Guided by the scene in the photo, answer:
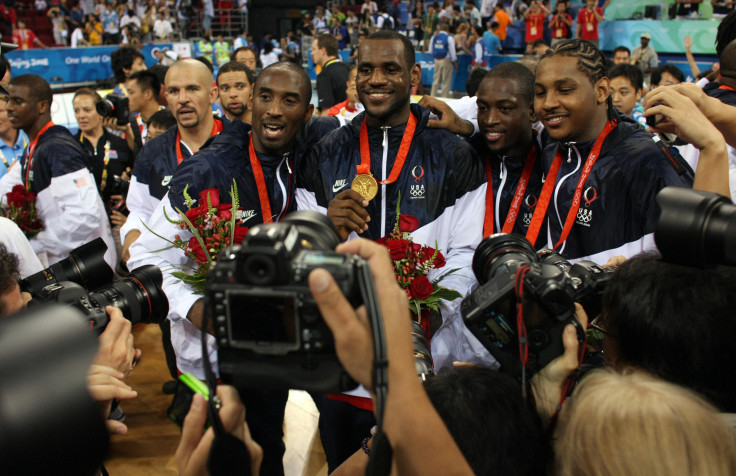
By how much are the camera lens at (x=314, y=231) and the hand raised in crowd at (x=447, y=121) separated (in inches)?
63.5

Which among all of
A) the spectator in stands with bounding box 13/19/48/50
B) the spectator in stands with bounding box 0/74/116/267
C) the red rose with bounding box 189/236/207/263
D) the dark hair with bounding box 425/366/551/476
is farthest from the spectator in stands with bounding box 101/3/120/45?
the dark hair with bounding box 425/366/551/476

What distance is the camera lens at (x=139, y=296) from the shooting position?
7.19ft

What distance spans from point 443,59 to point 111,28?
11.7m

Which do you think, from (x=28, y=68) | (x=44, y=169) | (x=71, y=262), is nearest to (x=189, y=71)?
(x=44, y=169)

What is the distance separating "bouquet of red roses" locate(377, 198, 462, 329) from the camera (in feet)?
7.86

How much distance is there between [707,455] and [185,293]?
203 cm

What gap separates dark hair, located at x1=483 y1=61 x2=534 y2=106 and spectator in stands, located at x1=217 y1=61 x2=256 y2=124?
218cm

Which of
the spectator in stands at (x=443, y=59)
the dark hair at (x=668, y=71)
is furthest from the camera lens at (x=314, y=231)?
the spectator in stands at (x=443, y=59)

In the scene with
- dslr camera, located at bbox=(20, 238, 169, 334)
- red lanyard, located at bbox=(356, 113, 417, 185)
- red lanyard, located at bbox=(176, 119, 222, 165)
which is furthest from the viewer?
red lanyard, located at bbox=(176, 119, 222, 165)

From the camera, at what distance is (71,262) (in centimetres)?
246

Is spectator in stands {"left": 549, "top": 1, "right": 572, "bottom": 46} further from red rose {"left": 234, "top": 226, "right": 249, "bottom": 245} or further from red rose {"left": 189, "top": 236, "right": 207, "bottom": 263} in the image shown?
red rose {"left": 189, "top": 236, "right": 207, "bottom": 263}

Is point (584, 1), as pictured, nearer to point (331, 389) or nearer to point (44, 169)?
point (44, 169)

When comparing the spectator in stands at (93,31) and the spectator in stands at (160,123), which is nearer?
the spectator in stands at (160,123)

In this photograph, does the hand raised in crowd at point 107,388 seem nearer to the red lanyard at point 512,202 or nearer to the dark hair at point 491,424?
the dark hair at point 491,424
